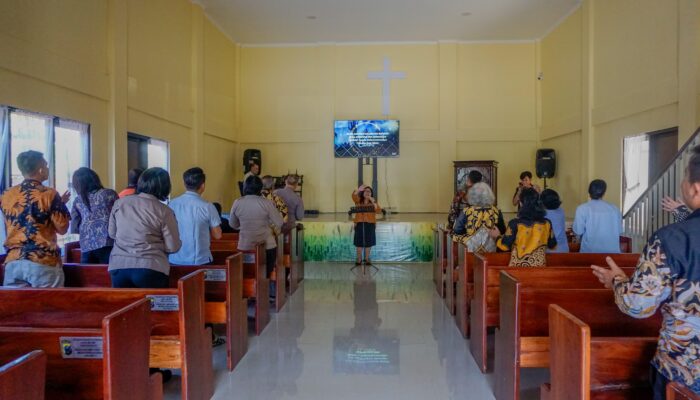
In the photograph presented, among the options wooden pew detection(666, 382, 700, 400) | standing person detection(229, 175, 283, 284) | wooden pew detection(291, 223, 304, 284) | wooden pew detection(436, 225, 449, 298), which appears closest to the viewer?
wooden pew detection(666, 382, 700, 400)

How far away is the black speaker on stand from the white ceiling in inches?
103

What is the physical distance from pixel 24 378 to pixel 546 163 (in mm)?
9957

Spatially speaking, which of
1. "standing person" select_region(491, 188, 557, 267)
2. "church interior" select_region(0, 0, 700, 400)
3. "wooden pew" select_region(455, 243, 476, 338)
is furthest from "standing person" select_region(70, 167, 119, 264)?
"standing person" select_region(491, 188, 557, 267)

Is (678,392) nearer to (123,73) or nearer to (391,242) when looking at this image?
(391,242)

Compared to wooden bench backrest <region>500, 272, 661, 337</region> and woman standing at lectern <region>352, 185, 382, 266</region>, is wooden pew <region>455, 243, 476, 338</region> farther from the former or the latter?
woman standing at lectern <region>352, 185, 382, 266</region>

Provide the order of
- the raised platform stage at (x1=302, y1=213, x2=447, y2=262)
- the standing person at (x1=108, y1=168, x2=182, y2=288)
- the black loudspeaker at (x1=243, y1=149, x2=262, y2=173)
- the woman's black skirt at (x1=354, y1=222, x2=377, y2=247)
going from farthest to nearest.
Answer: the black loudspeaker at (x1=243, y1=149, x2=262, y2=173), the raised platform stage at (x1=302, y1=213, x2=447, y2=262), the woman's black skirt at (x1=354, y1=222, x2=377, y2=247), the standing person at (x1=108, y1=168, x2=182, y2=288)

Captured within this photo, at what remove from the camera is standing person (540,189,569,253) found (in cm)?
403

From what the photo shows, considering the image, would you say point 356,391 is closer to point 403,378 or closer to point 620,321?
point 403,378

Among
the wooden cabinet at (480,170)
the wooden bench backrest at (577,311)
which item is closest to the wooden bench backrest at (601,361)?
the wooden bench backrest at (577,311)

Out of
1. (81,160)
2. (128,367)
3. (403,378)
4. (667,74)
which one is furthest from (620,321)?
(81,160)

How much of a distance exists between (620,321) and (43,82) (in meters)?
5.44

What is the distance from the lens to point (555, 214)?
4.11 meters

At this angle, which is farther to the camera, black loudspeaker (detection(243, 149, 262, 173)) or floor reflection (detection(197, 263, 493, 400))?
black loudspeaker (detection(243, 149, 262, 173))

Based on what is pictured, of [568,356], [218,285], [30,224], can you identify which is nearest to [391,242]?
[218,285]
